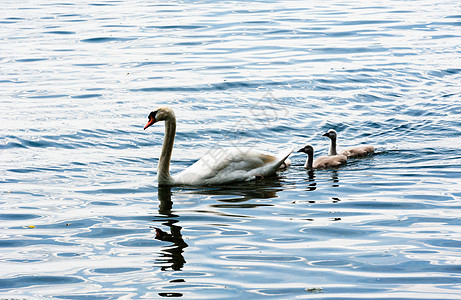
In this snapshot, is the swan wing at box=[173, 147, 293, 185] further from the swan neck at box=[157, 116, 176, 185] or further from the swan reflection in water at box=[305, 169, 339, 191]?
the swan reflection in water at box=[305, 169, 339, 191]

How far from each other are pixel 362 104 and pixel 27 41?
42.9ft

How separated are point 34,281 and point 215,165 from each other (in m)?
4.40

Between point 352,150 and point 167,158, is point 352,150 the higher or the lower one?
the lower one

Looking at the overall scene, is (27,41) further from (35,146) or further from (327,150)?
(327,150)

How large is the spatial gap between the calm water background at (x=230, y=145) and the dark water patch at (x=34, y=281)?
0.02 meters

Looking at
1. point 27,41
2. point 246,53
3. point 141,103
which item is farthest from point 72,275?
point 27,41

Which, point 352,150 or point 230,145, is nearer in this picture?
point 352,150

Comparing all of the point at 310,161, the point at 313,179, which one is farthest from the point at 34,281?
the point at 310,161

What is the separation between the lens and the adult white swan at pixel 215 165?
36.6ft

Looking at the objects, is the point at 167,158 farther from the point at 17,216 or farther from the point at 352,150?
the point at 352,150

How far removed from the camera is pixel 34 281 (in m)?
7.32

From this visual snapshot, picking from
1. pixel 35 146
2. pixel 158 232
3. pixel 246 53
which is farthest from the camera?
pixel 246 53

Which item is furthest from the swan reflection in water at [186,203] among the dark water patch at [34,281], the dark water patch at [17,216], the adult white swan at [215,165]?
Result: the dark water patch at [17,216]

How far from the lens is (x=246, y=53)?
74.8 ft
